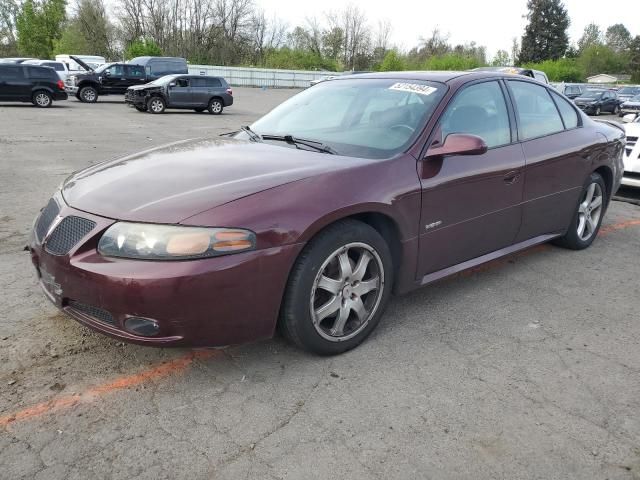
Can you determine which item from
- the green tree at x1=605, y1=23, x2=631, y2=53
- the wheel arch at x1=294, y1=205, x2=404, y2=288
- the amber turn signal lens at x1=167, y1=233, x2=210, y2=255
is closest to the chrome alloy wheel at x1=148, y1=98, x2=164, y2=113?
the wheel arch at x1=294, y1=205, x2=404, y2=288

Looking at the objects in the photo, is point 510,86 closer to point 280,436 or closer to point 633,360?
point 633,360

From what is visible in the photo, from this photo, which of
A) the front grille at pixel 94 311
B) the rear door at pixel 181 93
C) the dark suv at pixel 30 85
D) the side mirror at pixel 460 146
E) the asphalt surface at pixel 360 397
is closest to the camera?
the asphalt surface at pixel 360 397

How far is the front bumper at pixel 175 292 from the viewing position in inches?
92.8

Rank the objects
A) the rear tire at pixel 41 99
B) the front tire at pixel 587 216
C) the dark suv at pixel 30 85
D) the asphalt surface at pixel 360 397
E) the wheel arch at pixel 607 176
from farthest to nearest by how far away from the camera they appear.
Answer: the rear tire at pixel 41 99 < the dark suv at pixel 30 85 < the wheel arch at pixel 607 176 < the front tire at pixel 587 216 < the asphalt surface at pixel 360 397

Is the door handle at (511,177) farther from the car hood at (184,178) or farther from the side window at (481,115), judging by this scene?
the car hood at (184,178)

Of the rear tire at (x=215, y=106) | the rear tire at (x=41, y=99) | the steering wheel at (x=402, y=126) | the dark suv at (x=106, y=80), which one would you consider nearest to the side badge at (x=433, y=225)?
the steering wheel at (x=402, y=126)

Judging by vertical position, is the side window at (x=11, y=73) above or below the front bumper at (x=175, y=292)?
above

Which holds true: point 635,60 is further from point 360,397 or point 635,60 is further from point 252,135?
point 360,397

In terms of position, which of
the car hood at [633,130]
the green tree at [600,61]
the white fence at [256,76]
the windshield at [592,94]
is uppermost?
the green tree at [600,61]

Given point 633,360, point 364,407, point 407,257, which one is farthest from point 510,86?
point 364,407

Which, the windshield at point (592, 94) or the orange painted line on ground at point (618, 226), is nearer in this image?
the orange painted line on ground at point (618, 226)

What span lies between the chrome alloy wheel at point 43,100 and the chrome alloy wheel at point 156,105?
3.96 meters

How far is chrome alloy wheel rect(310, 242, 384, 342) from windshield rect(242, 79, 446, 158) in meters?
0.65

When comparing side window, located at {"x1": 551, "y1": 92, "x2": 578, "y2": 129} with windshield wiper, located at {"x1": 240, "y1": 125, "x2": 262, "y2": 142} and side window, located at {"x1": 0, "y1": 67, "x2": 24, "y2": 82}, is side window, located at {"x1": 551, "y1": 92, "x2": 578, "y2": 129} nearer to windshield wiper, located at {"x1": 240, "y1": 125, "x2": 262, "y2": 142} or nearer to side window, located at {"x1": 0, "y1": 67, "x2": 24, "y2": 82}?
windshield wiper, located at {"x1": 240, "y1": 125, "x2": 262, "y2": 142}
